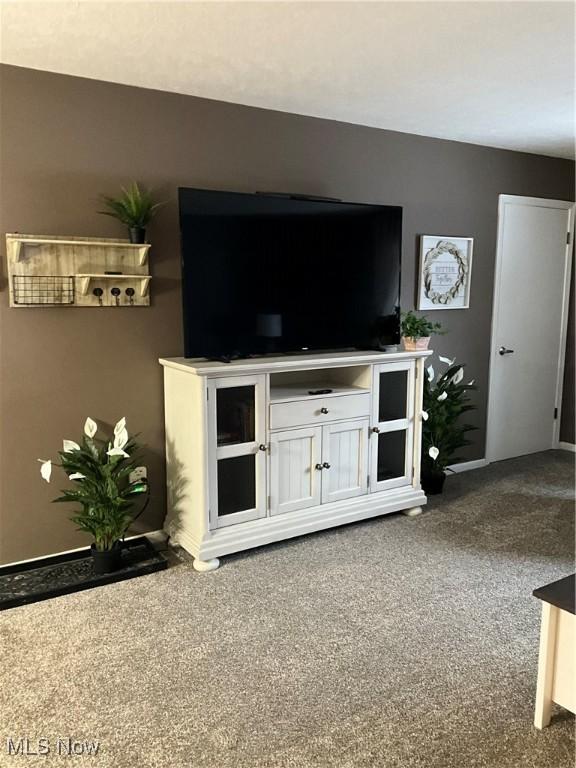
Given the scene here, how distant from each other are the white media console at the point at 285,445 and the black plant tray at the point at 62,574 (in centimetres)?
22

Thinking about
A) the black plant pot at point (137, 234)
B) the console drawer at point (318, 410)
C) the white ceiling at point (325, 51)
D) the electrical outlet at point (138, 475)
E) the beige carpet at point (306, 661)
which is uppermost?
the white ceiling at point (325, 51)

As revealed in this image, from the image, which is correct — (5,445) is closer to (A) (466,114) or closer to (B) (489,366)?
(A) (466,114)

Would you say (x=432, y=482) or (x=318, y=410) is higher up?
(x=318, y=410)

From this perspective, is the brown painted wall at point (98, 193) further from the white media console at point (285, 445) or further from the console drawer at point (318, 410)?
the console drawer at point (318, 410)

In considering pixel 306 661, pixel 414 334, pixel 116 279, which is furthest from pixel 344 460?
pixel 116 279

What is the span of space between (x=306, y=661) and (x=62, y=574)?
52.5 inches

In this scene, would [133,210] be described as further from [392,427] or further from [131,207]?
[392,427]

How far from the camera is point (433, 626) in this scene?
2.56 metres

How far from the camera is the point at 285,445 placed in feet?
10.7

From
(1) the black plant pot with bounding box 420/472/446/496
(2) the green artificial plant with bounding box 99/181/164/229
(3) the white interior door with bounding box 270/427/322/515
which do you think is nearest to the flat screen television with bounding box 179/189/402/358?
(2) the green artificial plant with bounding box 99/181/164/229

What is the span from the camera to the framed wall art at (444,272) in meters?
4.24

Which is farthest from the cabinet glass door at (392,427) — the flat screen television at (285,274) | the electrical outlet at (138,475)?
the electrical outlet at (138,475)

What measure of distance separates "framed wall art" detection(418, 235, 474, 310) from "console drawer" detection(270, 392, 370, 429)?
114 cm

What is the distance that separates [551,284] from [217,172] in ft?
9.96
